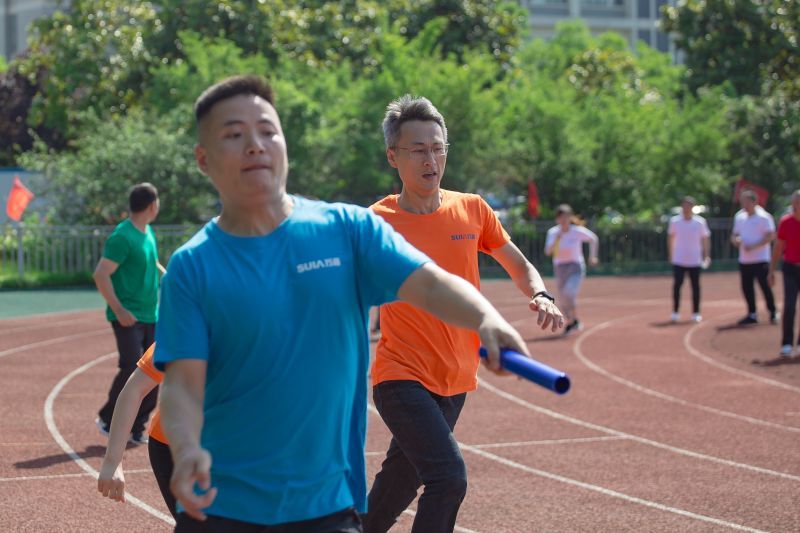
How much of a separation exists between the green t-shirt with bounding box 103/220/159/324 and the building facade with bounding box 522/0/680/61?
7066 centimetres

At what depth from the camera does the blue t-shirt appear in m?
3.11

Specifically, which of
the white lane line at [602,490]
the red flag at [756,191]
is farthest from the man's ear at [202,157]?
the red flag at [756,191]

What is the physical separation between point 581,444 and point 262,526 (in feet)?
21.9

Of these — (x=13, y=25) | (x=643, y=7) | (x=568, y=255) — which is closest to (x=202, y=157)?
(x=568, y=255)

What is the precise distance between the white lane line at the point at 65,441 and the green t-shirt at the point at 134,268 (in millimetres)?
1108

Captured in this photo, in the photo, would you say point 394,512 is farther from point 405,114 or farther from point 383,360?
point 405,114

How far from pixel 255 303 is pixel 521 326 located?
17532mm

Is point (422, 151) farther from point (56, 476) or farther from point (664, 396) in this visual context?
point (664, 396)

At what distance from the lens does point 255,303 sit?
310 centimetres

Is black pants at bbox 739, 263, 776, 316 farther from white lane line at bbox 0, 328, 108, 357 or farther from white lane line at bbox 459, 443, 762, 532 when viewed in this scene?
white lane line at bbox 459, 443, 762, 532

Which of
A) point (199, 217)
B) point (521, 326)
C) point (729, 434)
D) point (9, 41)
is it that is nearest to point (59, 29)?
point (199, 217)

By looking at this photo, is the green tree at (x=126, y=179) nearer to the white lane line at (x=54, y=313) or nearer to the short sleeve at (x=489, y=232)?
the white lane line at (x=54, y=313)

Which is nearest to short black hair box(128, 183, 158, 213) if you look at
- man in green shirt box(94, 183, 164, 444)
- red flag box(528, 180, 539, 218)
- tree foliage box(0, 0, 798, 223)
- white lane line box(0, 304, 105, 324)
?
man in green shirt box(94, 183, 164, 444)

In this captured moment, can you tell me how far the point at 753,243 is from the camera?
18375 mm
